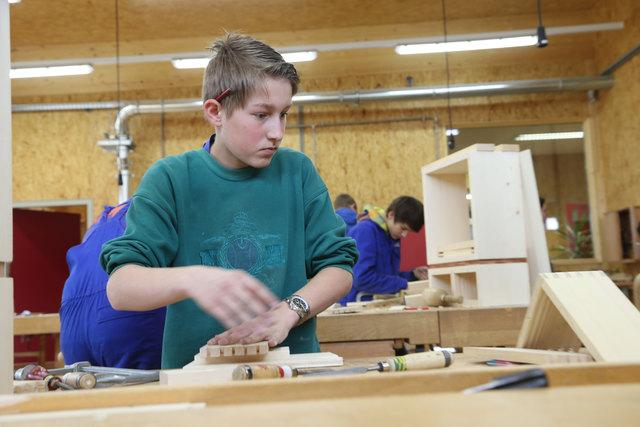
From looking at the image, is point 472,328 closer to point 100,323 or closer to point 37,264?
point 100,323

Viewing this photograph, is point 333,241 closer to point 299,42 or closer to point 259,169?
point 259,169

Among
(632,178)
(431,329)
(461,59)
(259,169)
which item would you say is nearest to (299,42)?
(461,59)

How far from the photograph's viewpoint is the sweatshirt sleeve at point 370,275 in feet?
17.3

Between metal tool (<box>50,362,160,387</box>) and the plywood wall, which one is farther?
the plywood wall

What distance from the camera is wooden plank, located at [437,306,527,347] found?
8.48 ft

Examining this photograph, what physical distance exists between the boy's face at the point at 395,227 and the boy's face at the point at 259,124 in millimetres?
3919

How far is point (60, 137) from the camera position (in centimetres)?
1027

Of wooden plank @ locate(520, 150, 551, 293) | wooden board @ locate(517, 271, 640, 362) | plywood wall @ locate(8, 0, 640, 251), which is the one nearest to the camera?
wooden board @ locate(517, 271, 640, 362)

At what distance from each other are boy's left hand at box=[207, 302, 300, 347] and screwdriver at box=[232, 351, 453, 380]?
0.11 metres

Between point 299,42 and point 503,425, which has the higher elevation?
point 299,42

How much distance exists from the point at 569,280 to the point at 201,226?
0.94m

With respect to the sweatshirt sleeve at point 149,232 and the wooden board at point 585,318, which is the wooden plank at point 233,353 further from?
the wooden board at point 585,318

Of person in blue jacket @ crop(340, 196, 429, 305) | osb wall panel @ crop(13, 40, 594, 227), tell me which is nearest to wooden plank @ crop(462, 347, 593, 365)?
person in blue jacket @ crop(340, 196, 429, 305)

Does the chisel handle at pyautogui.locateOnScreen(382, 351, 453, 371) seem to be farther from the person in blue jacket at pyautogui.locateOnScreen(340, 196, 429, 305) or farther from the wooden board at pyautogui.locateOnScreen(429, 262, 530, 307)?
the person in blue jacket at pyautogui.locateOnScreen(340, 196, 429, 305)
